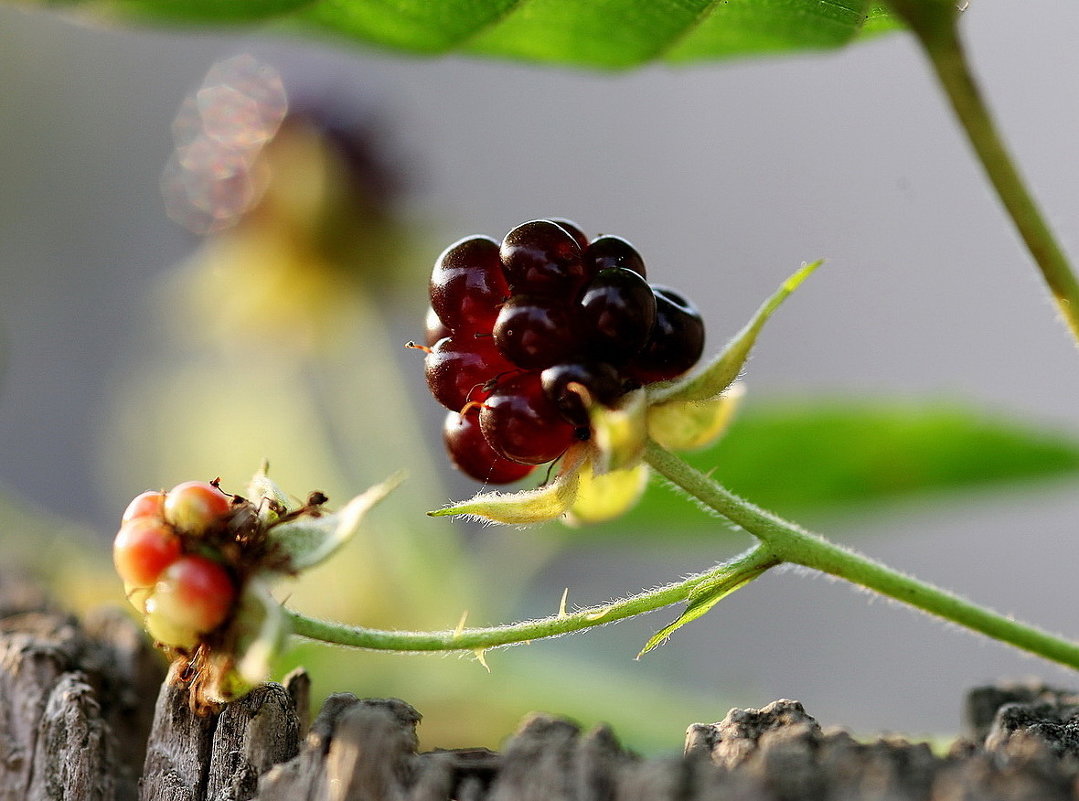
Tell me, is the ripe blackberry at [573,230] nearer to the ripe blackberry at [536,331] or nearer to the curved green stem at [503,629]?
the ripe blackberry at [536,331]

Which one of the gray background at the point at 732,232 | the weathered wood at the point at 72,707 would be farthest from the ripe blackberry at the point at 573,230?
the gray background at the point at 732,232

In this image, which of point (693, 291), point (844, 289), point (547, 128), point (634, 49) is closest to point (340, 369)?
point (634, 49)

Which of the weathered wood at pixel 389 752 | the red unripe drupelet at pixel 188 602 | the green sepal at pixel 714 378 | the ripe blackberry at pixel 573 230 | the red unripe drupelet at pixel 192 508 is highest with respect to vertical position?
the ripe blackberry at pixel 573 230

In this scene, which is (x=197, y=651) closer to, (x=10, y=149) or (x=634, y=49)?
(x=634, y=49)

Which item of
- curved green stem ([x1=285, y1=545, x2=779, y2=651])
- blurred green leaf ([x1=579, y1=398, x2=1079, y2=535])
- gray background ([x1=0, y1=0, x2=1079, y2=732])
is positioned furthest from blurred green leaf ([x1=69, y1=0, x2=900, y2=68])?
gray background ([x1=0, y1=0, x2=1079, y2=732])

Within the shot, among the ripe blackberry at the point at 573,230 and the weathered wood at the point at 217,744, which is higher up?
the ripe blackberry at the point at 573,230

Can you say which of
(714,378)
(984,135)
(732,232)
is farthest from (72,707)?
(732,232)
